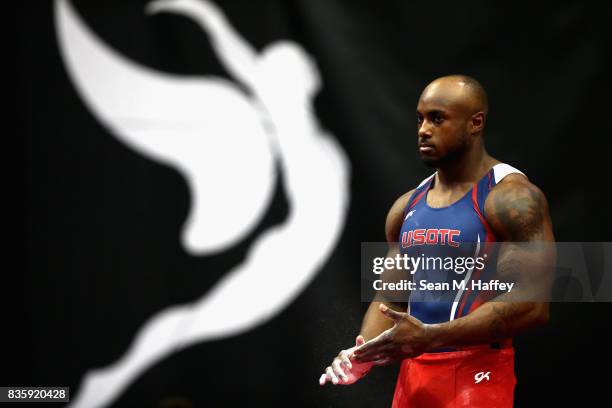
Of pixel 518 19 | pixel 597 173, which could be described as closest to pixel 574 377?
pixel 597 173

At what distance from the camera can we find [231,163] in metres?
4.51

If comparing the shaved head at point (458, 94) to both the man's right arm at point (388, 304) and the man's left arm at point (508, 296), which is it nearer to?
the man's left arm at point (508, 296)

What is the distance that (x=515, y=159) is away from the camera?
166 inches

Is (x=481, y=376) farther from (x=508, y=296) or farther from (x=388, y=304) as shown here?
(x=388, y=304)

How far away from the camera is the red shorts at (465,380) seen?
3.10 metres

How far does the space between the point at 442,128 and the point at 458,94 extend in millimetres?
148

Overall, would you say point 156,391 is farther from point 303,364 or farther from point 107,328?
point 303,364

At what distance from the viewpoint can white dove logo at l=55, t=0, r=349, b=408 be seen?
174 inches

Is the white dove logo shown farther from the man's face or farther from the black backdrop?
the man's face

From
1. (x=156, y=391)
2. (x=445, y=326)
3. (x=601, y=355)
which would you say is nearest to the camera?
(x=445, y=326)

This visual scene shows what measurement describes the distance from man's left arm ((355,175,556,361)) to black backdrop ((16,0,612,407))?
3.70ft

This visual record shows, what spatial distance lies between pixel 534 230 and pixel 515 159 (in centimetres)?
119

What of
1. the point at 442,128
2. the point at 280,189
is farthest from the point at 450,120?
the point at 280,189

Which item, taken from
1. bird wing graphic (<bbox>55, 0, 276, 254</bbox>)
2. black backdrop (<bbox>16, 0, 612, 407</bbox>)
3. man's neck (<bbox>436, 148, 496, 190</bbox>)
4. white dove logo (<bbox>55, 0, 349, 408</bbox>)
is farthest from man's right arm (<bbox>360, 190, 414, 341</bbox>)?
bird wing graphic (<bbox>55, 0, 276, 254</bbox>)
